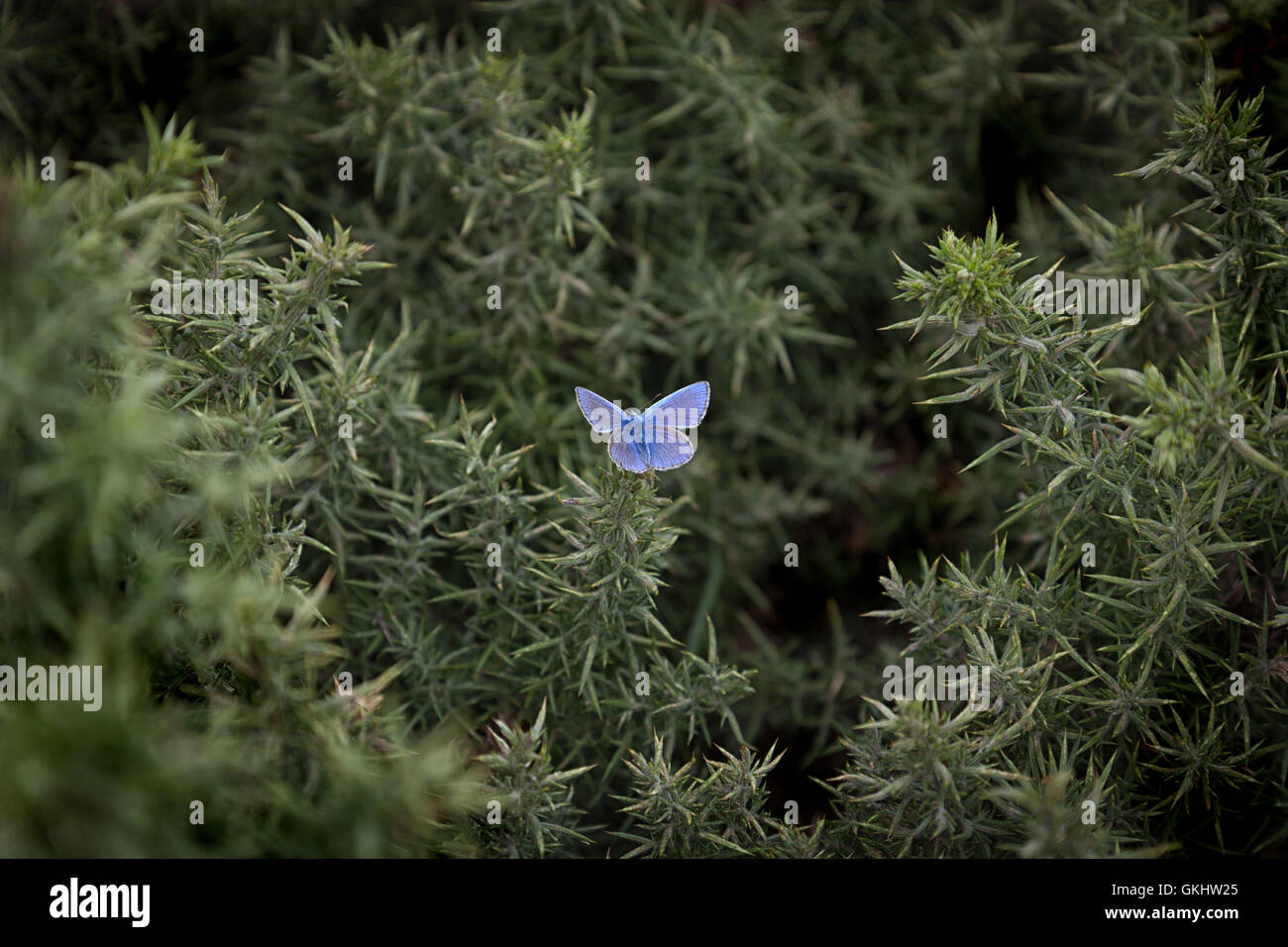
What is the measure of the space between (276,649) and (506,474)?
1.71 ft

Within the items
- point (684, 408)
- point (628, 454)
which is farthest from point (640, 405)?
point (628, 454)

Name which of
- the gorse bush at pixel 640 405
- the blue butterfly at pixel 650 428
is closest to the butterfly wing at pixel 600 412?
the blue butterfly at pixel 650 428

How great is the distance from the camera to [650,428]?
1394mm

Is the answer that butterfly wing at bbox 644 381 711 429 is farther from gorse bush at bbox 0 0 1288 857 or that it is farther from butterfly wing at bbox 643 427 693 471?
gorse bush at bbox 0 0 1288 857

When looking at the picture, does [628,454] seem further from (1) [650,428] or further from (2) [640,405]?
(2) [640,405]

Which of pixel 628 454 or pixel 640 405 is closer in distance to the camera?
pixel 628 454

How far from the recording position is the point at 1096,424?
1.47 m

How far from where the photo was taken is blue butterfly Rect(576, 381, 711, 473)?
138 centimetres

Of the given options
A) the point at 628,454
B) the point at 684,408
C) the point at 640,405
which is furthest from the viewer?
the point at 640,405

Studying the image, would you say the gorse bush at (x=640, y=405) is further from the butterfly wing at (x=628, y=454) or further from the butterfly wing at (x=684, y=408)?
the butterfly wing at (x=684, y=408)

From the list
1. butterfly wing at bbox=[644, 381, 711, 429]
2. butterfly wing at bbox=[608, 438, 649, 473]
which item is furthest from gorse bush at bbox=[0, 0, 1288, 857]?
butterfly wing at bbox=[644, 381, 711, 429]

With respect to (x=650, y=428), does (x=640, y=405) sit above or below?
above

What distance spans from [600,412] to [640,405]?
21.5 inches
